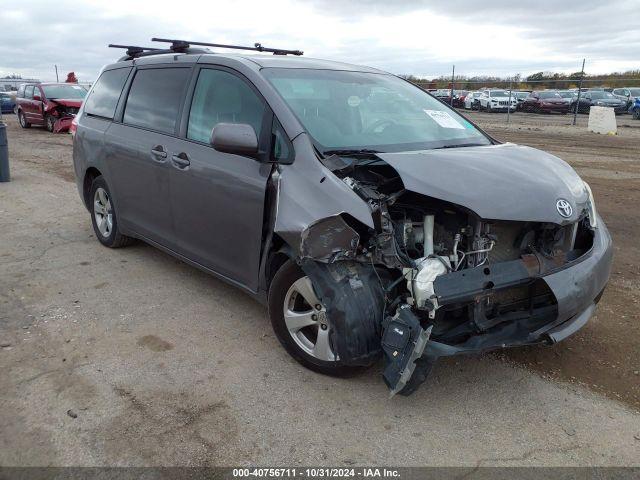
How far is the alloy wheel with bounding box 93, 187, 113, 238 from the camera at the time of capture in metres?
5.67

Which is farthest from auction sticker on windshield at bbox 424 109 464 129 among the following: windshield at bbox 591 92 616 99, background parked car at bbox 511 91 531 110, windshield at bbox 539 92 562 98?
background parked car at bbox 511 91 531 110

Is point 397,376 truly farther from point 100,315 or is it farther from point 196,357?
point 100,315

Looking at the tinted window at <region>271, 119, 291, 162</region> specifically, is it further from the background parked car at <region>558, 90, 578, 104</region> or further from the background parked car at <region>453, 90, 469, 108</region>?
the background parked car at <region>453, 90, 469, 108</region>

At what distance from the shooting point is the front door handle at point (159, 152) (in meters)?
4.44

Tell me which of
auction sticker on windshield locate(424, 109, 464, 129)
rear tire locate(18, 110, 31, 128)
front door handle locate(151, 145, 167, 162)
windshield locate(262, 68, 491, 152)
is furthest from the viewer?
rear tire locate(18, 110, 31, 128)

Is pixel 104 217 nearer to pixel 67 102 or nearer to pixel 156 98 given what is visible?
pixel 156 98

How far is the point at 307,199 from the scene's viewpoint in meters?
3.20

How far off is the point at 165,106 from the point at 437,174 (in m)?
2.57

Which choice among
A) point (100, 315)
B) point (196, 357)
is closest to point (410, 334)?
point (196, 357)

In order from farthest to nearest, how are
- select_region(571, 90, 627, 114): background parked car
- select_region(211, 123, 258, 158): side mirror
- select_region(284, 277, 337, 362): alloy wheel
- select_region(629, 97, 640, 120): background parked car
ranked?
select_region(571, 90, 627, 114): background parked car < select_region(629, 97, 640, 120): background parked car < select_region(211, 123, 258, 158): side mirror < select_region(284, 277, 337, 362): alloy wheel

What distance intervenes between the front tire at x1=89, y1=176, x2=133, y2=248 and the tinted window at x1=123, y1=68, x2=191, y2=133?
35.5 inches

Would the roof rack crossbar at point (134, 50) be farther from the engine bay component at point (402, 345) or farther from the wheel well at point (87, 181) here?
the engine bay component at point (402, 345)

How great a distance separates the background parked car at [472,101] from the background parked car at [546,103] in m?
2.98

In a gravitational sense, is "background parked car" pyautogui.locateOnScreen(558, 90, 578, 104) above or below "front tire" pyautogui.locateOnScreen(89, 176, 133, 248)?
above
